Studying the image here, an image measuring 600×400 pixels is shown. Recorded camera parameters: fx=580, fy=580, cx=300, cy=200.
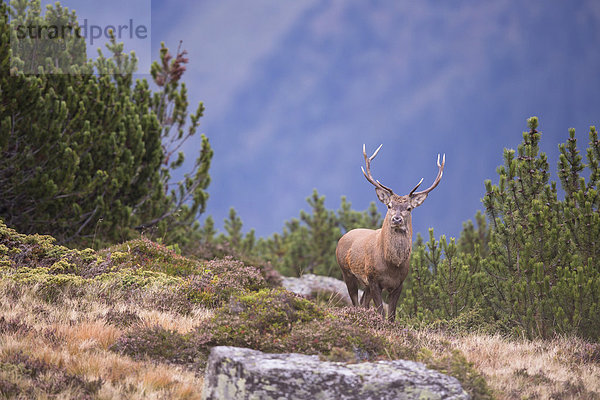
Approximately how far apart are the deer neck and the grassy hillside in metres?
0.96

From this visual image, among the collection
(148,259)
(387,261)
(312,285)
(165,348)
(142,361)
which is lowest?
(142,361)

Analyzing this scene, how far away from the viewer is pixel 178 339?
5.90 meters

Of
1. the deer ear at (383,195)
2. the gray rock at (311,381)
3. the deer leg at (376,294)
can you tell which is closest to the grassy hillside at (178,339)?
the gray rock at (311,381)

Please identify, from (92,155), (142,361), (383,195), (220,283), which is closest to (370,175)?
(383,195)

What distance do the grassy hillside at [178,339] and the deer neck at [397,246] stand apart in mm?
963

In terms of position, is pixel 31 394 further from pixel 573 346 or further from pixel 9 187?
pixel 9 187

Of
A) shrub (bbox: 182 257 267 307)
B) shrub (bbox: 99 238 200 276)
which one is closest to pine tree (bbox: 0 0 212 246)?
shrub (bbox: 99 238 200 276)

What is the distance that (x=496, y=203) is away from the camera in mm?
9781

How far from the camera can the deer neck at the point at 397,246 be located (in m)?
8.25

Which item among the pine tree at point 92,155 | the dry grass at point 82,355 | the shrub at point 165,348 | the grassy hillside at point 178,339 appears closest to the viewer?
the dry grass at point 82,355

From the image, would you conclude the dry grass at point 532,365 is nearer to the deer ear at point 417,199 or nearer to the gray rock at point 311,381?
the gray rock at point 311,381

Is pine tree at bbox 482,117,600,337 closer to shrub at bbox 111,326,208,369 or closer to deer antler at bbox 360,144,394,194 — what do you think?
deer antler at bbox 360,144,394,194

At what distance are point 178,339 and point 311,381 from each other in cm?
220

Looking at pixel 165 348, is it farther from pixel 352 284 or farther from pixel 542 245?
pixel 542 245
